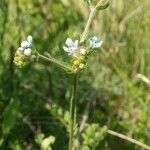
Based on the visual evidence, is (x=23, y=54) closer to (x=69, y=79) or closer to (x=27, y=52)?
(x=27, y=52)

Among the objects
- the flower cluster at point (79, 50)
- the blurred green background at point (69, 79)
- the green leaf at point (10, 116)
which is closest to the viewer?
the flower cluster at point (79, 50)

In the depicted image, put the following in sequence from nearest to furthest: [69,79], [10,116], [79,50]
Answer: [79,50]
[10,116]
[69,79]

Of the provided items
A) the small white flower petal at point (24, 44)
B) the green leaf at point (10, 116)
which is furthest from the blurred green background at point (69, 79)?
the small white flower petal at point (24, 44)

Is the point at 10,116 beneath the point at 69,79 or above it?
beneath

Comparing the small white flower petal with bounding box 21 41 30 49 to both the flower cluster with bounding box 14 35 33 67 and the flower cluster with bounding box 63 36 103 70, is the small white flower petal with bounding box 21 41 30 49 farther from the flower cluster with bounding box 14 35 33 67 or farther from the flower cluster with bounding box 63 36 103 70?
the flower cluster with bounding box 63 36 103 70

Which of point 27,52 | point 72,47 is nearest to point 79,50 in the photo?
point 72,47

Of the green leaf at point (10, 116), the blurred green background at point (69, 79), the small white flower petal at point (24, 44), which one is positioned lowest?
the green leaf at point (10, 116)

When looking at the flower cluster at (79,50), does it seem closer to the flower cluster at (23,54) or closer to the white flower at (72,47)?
the white flower at (72,47)
